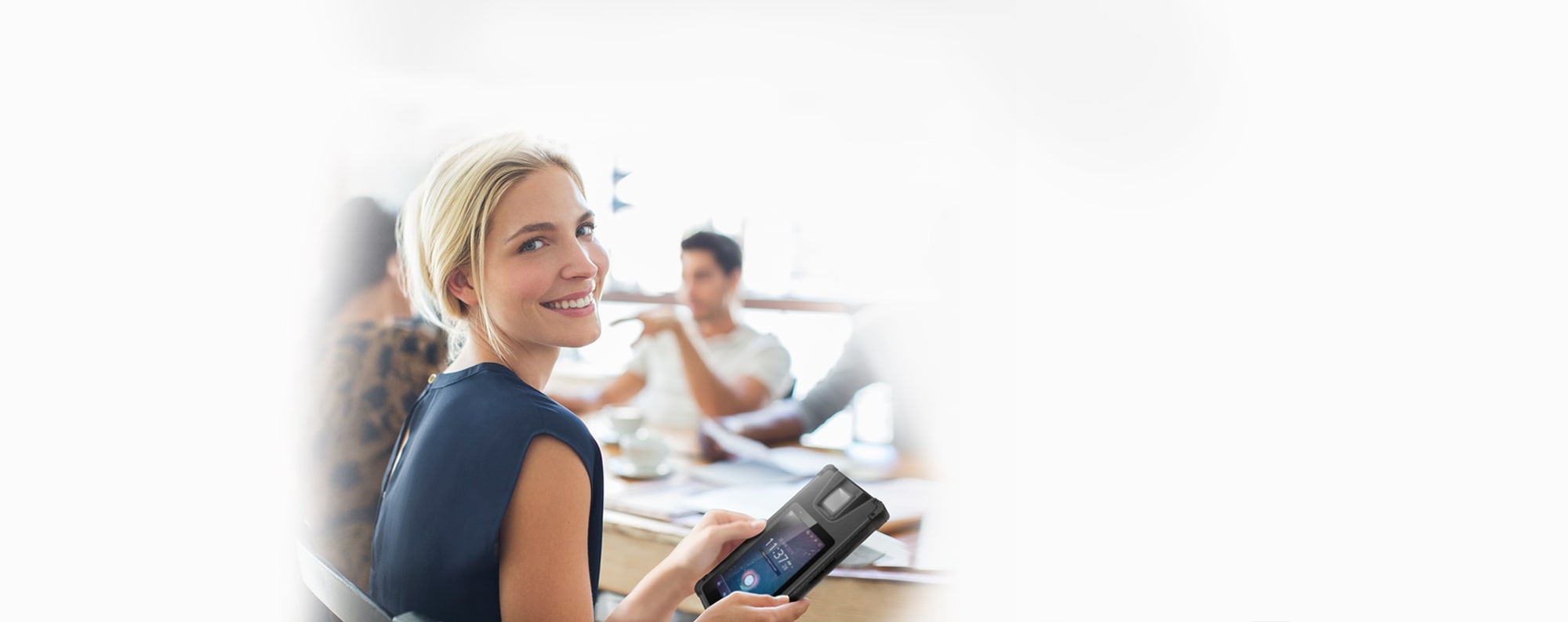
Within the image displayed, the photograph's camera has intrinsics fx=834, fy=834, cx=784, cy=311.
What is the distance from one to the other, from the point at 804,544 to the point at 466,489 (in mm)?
194

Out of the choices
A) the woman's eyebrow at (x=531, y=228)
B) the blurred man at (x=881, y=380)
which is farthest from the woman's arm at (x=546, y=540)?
the blurred man at (x=881, y=380)

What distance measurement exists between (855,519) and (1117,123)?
1.11ft

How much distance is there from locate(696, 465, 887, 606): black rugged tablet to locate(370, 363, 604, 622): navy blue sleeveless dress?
82mm

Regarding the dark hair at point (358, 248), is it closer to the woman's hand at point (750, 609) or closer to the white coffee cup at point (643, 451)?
the white coffee cup at point (643, 451)

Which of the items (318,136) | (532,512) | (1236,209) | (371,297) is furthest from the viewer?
(371,297)

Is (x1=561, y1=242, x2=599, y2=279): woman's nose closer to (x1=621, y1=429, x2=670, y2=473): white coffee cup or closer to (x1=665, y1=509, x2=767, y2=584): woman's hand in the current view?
(x1=665, y1=509, x2=767, y2=584): woman's hand

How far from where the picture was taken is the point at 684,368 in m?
1.46

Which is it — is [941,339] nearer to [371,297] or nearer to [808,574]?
[808,574]

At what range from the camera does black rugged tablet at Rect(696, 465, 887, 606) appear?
1.62 ft

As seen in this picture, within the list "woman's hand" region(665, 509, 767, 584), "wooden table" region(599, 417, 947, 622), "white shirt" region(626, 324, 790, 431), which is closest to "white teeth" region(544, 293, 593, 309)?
"woman's hand" region(665, 509, 767, 584)

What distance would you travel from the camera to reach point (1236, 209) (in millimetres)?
557

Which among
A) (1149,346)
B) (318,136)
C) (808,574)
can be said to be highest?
(318,136)

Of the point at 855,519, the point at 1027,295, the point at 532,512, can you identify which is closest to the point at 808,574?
the point at 855,519

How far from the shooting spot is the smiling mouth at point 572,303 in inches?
18.7
